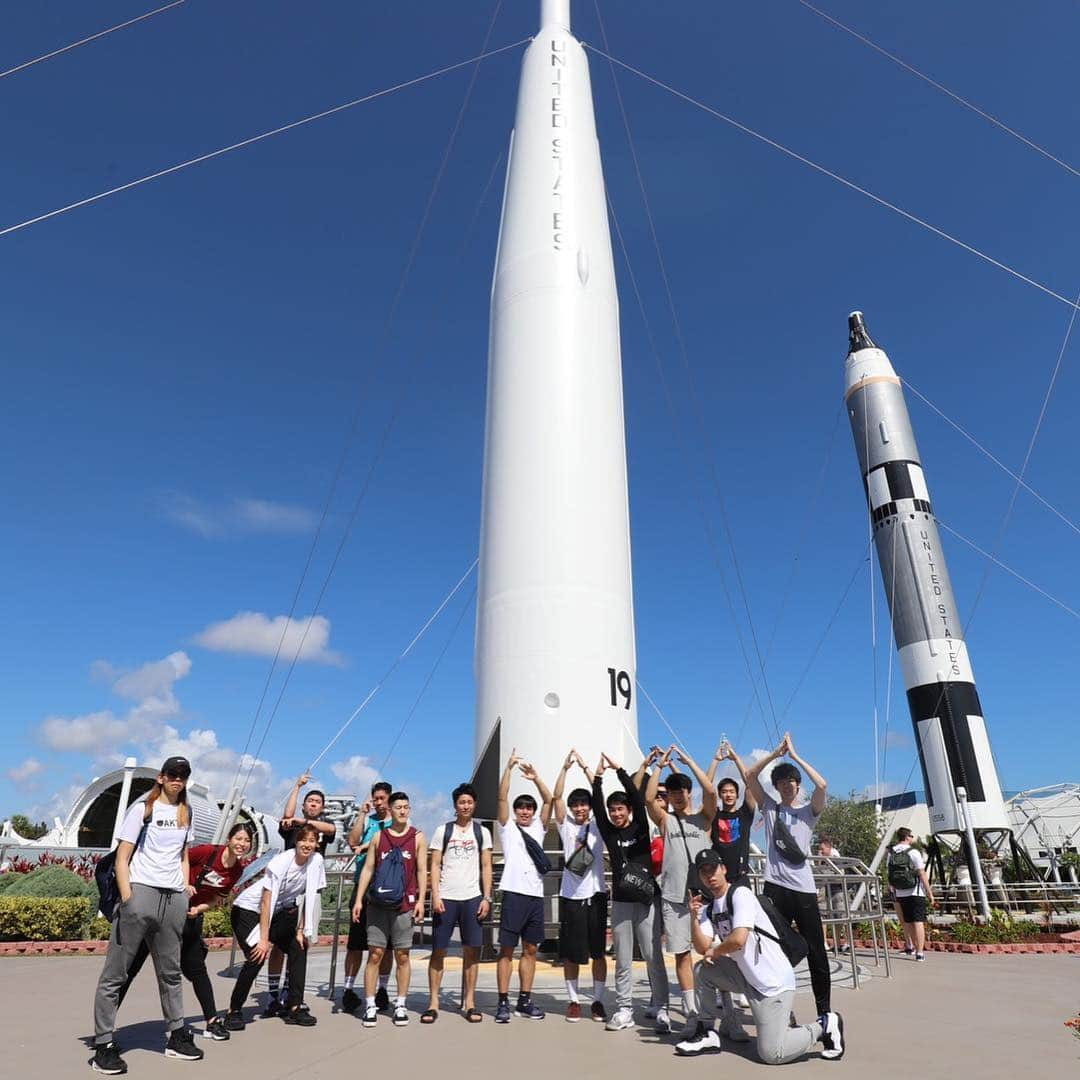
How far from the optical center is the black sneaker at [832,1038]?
459 cm

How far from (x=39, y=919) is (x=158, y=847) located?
7424 millimetres

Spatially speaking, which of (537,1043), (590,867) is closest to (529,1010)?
(537,1043)

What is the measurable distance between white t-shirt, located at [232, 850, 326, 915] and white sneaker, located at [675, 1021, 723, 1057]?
258 centimetres

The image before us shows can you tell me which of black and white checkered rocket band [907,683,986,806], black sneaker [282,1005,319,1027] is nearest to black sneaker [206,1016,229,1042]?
black sneaker [282,1005,319,1027]

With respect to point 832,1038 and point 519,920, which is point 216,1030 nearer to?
point 519,920

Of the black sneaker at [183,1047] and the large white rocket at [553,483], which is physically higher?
the large white rocket at [553,483]

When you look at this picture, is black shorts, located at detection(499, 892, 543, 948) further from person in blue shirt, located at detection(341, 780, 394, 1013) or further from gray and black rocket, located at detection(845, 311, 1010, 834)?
gray and black rocket, located at detection(845, 311, 1010, 834)

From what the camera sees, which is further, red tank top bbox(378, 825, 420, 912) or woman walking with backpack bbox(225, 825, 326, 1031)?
red tank top bbox(378, 825, 420, 912)

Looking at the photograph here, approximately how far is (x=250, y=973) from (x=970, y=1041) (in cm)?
449

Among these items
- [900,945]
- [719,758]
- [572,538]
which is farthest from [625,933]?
[900,945]

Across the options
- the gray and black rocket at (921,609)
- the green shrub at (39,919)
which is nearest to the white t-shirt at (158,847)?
the green shrub at (39,919)

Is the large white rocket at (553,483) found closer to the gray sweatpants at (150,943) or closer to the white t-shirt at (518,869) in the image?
the white t-shirt at (518,869)

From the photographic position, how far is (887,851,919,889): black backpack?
9664mm

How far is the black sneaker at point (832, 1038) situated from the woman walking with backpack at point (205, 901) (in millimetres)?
3519
